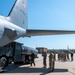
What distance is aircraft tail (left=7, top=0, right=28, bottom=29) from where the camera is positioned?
1866cm

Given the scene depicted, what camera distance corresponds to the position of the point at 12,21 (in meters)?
18.3

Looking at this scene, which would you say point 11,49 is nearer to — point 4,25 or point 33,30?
point 33,30

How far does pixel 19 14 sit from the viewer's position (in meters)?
20.1

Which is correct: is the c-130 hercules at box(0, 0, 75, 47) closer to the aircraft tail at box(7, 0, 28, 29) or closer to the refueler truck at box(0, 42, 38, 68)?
the aircraft tail at box(7, 0, 28, 29)

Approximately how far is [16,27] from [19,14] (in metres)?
2.44

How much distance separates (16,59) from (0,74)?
6557 millimetres

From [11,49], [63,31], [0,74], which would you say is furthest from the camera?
[11,49]

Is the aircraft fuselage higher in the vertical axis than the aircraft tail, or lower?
lower

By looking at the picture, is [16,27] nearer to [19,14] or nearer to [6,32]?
[6,32]

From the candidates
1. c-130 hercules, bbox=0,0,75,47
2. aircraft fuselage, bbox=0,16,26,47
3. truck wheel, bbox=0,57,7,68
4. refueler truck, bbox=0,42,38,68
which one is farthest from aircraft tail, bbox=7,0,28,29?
truck wheel, bbox=0,57,7,68

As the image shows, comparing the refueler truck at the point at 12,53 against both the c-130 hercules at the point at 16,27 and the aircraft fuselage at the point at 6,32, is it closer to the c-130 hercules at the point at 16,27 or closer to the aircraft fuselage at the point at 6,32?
the c-130 hercules at the point at 16,27

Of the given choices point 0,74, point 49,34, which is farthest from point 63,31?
point 0,74

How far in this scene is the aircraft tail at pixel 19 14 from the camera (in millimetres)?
18659

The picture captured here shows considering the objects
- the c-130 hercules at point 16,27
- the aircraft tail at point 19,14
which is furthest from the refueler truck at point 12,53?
the aircraft tail at point 19,14
